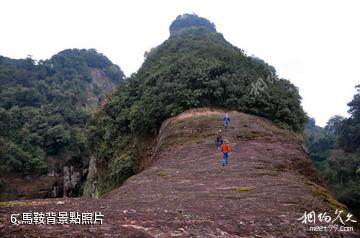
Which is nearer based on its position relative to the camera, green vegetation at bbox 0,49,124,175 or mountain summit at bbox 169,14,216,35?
green vegetation at bbox 0,49,124,175

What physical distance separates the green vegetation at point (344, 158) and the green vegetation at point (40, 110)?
26136mm

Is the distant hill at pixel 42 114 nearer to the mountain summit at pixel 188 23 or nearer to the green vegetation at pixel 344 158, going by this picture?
the mountain summit at pixel 188 23

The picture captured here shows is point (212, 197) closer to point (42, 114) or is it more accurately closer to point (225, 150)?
point (225, 150)

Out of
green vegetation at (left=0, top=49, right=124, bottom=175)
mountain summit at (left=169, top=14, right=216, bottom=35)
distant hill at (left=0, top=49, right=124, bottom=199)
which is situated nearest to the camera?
distant hill at (left=0, top=49, right=124, bottom=199)

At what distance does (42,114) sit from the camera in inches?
2058

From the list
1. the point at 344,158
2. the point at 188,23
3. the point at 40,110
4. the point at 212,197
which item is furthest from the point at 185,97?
the point at 188,23

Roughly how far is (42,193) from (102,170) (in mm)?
20841

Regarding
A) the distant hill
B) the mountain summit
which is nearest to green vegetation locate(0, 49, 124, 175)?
the distant hill

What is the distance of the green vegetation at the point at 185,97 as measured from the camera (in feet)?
79.3

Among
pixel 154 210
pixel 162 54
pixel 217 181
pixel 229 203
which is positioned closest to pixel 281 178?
pixel 217 181

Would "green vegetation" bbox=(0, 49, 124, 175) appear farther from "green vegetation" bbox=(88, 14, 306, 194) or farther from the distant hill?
"green vegetation" bbox=(88, 14, 306, 194)

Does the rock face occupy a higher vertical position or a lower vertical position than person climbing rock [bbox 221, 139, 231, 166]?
lower

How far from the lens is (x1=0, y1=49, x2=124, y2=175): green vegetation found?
1769 inches

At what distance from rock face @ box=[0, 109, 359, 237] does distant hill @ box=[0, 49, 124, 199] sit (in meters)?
28.5
